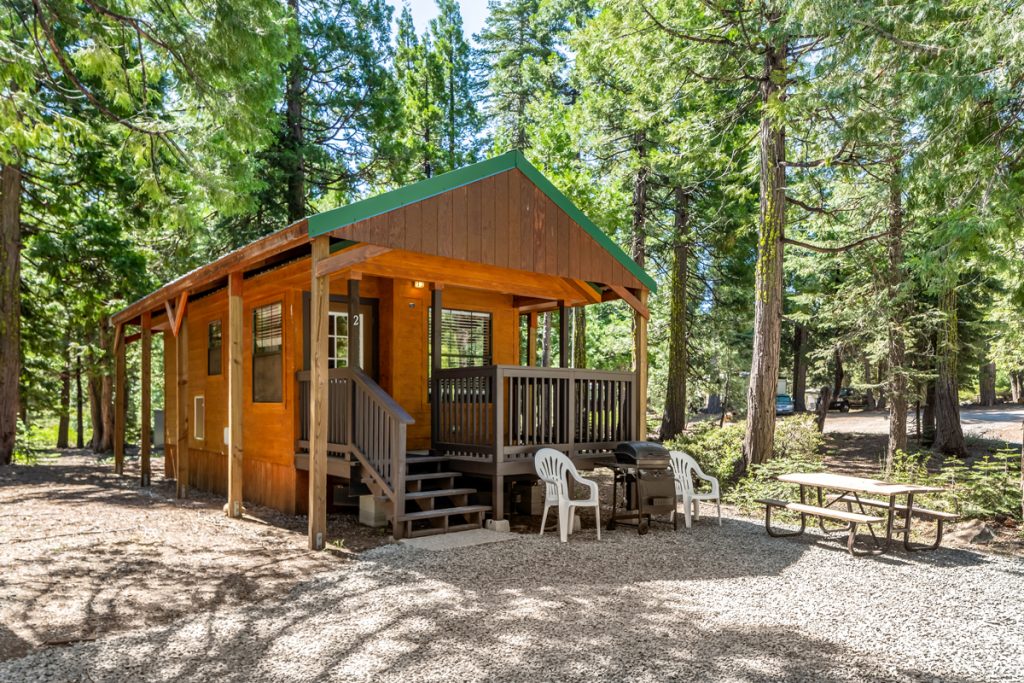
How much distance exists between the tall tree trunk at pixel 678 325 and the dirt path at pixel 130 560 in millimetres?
9921

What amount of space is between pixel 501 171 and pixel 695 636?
5.27 m

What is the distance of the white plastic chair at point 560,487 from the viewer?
7.09 metres

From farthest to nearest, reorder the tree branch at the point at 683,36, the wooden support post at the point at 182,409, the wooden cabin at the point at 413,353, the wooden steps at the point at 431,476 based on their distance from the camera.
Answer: the tree branch at the point at 683,36, the wooden support post at the point at 182,409, the wooden steps at the point at 431,476, the wooden cabin at the point at 413,353

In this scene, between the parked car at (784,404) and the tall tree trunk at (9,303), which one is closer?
the tall tree trunk at (9,303)

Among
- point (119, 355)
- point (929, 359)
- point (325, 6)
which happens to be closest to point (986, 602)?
point (929, 359)

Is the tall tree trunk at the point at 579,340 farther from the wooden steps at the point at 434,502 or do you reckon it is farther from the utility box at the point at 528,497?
the wooden steps at the point at 434,502

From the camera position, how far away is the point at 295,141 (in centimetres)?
1542

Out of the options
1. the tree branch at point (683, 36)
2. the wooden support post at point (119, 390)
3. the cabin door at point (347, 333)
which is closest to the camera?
the cabin door at point (347, 333)

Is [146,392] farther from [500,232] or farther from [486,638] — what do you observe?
[486,638]

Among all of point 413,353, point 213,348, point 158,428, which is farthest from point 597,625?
point 158,428

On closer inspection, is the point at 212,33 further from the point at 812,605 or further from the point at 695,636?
the point at 812,605

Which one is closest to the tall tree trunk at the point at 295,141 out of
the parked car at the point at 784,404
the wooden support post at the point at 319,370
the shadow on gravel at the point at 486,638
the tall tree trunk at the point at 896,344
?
the wooden support post at the point at 319,370

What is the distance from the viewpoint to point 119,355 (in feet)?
41.1

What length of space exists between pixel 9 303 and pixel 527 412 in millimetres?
10665
